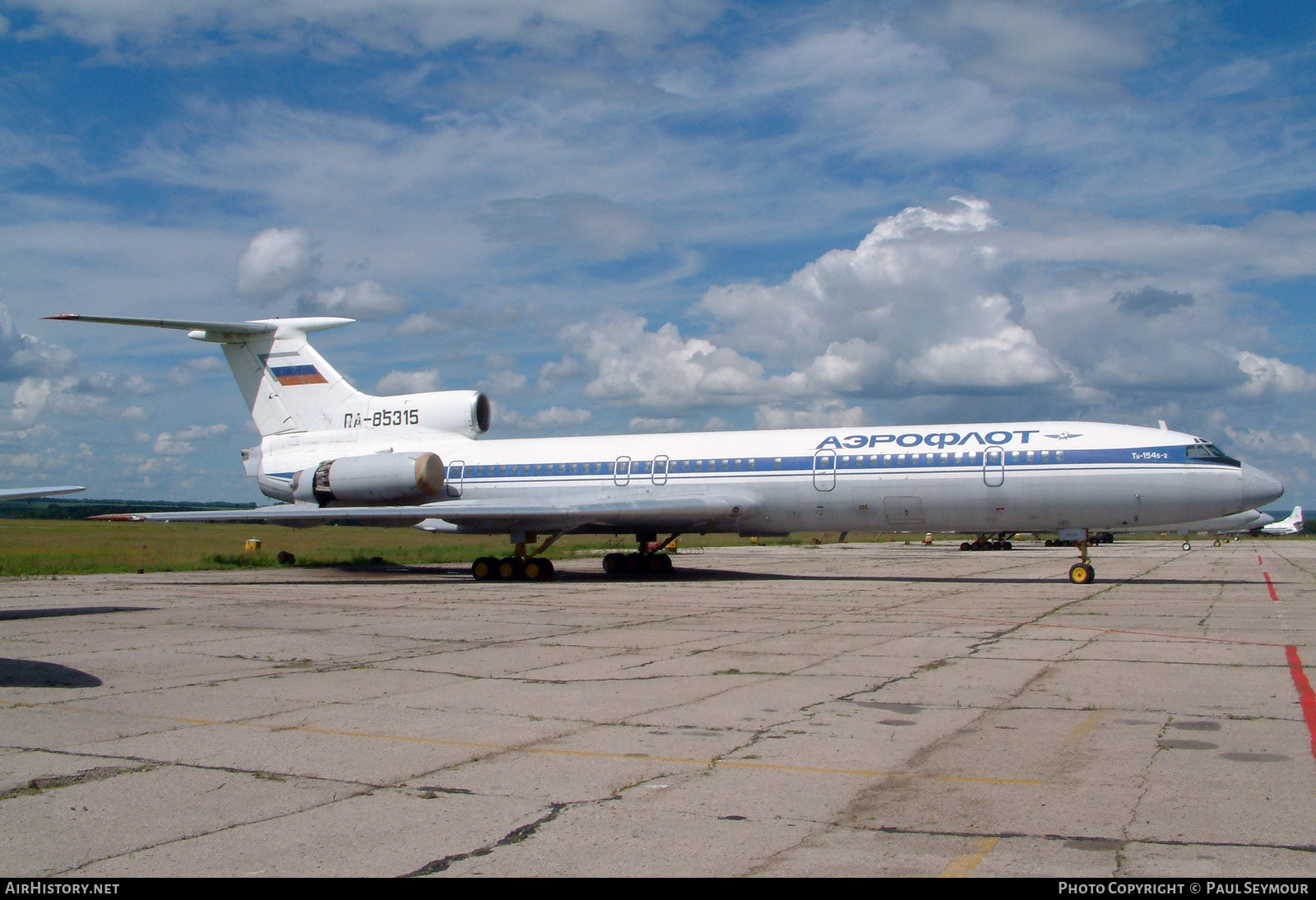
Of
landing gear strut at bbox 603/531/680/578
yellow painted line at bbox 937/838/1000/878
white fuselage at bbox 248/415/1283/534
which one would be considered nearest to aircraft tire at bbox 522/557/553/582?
white fuselage at bbox 248/415/1283/534

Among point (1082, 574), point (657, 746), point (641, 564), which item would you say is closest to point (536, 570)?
point (641, 564)

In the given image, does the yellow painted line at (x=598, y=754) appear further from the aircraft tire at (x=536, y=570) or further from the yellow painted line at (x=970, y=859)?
the aircraft tire at (x=536, y=570)

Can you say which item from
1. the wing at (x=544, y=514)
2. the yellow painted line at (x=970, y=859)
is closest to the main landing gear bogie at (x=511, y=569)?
the wing at (x=544, y=514)

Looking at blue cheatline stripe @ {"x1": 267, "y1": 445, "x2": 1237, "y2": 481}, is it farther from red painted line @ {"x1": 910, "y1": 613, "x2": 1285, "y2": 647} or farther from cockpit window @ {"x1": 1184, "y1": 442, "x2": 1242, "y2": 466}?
red painted line @ {"x1": 910, "y1": 613, "x2": 1285, "y2": 647}

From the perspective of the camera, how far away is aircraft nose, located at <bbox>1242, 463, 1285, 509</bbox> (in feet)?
66.5

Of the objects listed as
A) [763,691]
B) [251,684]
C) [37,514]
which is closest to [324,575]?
[251,684]

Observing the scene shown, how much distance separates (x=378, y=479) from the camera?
83.0 feet

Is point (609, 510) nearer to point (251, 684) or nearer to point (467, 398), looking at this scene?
point (467, 398)

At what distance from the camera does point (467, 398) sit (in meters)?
27.7

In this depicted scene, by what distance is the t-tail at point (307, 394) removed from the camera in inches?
1093

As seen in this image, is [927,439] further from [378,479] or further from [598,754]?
[598,754]

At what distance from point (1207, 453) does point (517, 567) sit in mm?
16128

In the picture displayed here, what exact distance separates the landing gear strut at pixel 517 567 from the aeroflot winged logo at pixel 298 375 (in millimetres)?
7677

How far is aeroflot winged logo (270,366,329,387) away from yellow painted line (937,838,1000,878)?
85.0ft
